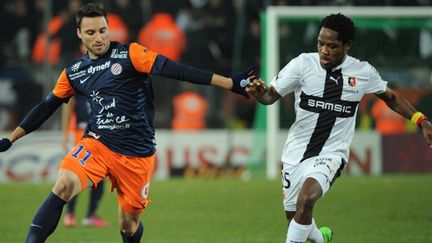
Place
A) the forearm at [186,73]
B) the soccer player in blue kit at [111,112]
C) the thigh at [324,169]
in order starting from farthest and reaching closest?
the soccer player in blue kit at [111,112] → the thigh at [324,169] → the forearm at [186,73]

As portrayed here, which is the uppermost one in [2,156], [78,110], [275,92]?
[275,92]

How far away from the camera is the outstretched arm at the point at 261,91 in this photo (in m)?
7.64

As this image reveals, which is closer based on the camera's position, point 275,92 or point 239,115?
point 275,92

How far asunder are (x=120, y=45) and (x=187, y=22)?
11.8 metres

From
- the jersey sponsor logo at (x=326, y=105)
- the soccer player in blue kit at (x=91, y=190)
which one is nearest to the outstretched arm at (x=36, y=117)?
the jersey sponsor logo at (x=326, y=105)

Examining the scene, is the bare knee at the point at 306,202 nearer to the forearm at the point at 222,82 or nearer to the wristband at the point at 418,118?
the forearm at the point at 222,82

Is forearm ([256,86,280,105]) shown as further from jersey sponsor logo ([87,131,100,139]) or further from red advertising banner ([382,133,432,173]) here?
red advertising banner ([382,133,432,173])

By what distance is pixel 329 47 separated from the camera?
27.2 ft

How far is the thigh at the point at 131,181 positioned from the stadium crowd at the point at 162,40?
10625 mm

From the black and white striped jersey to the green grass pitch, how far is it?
2320 millimetres

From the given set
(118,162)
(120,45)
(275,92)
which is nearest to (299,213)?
(275,92)

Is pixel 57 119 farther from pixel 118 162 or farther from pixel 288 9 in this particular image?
pixel 118 162

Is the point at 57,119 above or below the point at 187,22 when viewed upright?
below

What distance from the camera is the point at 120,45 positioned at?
27.6 ft
